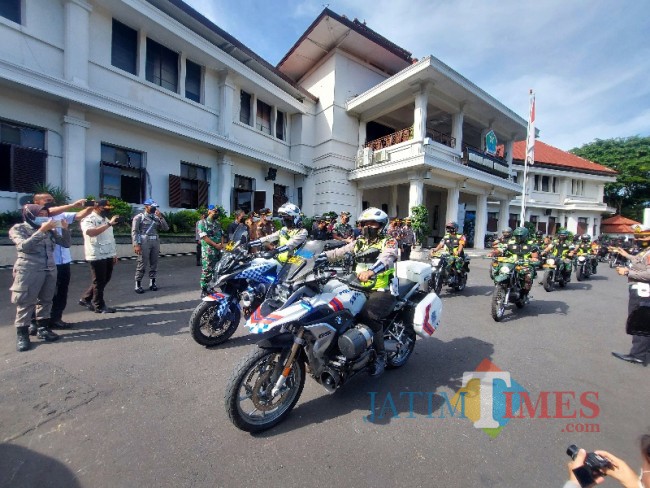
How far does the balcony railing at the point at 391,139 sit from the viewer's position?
14.1 meters

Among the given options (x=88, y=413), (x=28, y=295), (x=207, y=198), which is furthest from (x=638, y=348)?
(x=207, y=198)

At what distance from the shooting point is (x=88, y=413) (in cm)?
230

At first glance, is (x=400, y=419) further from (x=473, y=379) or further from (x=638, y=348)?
(x=638, y=348)

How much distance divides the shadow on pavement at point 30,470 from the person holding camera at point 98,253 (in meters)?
2.92

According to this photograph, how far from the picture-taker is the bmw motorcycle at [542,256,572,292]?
7.44 metres

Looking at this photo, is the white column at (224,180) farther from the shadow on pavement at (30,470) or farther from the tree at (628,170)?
the tree at (628,170)

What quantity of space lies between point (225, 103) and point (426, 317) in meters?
12.4

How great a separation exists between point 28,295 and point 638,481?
505 centimetres

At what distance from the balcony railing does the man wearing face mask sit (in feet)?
44.8

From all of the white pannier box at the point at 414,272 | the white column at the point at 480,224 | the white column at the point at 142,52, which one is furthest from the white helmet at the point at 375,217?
the white column at the point at 480,224

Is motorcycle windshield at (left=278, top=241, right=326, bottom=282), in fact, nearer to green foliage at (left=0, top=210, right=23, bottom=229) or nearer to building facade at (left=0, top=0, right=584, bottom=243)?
green foliage at (left=0, top=210, right=23, bottom=229)

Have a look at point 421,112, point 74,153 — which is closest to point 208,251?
point 74,153

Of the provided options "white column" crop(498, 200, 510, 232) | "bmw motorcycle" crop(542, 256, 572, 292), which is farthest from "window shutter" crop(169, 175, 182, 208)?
"white column" crop(498, 200, 510, 232)

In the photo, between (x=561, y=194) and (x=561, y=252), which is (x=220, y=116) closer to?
(x=561, y=252)
